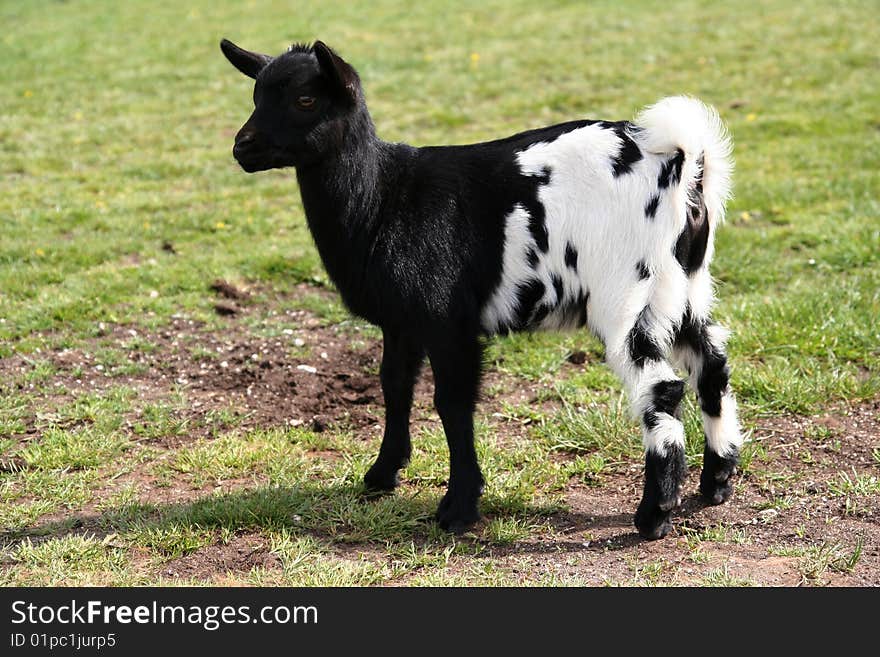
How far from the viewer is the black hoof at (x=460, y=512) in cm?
468

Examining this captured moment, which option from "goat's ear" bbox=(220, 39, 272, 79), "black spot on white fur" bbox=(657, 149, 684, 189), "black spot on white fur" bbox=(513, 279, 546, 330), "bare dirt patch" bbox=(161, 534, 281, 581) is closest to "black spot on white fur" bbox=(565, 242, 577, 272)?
"black spot on white fur" bbox=(513, 279, 546, 330)

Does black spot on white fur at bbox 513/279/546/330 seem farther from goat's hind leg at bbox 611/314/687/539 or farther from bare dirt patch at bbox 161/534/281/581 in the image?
bare dirt patch at bbox 161/534/281/581

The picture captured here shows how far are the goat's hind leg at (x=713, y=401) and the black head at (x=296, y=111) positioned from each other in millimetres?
1801

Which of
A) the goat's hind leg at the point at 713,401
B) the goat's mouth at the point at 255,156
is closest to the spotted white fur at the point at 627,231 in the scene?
the goat's hind leg at the point at 713,401

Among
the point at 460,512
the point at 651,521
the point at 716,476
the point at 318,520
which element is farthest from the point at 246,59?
the point at 716,476

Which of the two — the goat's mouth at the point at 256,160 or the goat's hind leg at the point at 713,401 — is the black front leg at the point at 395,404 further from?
the goat's hind leg at the point at 713,401

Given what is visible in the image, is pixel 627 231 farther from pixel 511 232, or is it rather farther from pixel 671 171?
pixel 511 232

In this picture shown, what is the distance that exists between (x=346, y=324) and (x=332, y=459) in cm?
164

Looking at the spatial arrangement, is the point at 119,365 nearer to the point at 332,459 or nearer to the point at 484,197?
the point at 332,459

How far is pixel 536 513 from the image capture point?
4.86 metres

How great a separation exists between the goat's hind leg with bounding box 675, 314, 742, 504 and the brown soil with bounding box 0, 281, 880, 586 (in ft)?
0.42

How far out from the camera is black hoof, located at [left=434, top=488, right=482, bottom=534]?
184 inches

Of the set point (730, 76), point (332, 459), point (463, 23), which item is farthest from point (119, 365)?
point (463, 23)

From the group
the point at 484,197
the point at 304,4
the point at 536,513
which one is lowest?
the point at 536,513
